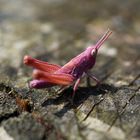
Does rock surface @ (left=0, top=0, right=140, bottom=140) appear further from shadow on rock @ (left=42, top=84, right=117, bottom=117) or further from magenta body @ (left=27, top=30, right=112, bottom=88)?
magenta body @ (left=27, top=30, right=112, bottom=88)

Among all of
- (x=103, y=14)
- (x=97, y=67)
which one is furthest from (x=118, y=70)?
(x=103, y=14)

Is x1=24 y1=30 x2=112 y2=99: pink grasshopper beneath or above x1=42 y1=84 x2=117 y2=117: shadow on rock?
above

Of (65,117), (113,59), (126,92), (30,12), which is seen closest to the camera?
(65,117)

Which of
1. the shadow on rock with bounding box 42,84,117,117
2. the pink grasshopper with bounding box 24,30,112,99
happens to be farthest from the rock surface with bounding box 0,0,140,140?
the pink grasshopper with bounding box 24,30,112,99

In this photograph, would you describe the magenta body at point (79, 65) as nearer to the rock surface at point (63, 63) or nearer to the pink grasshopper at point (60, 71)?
the pink grasshopper at point (60, 71)

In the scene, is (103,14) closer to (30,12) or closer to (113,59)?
(30,12)

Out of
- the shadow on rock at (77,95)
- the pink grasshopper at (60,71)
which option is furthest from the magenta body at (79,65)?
the shadow on rock at (77,95)

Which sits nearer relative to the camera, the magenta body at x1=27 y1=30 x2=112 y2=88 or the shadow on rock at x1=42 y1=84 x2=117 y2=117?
the shadow on rock at x1=42 y1=84 x2=117 y2=117
